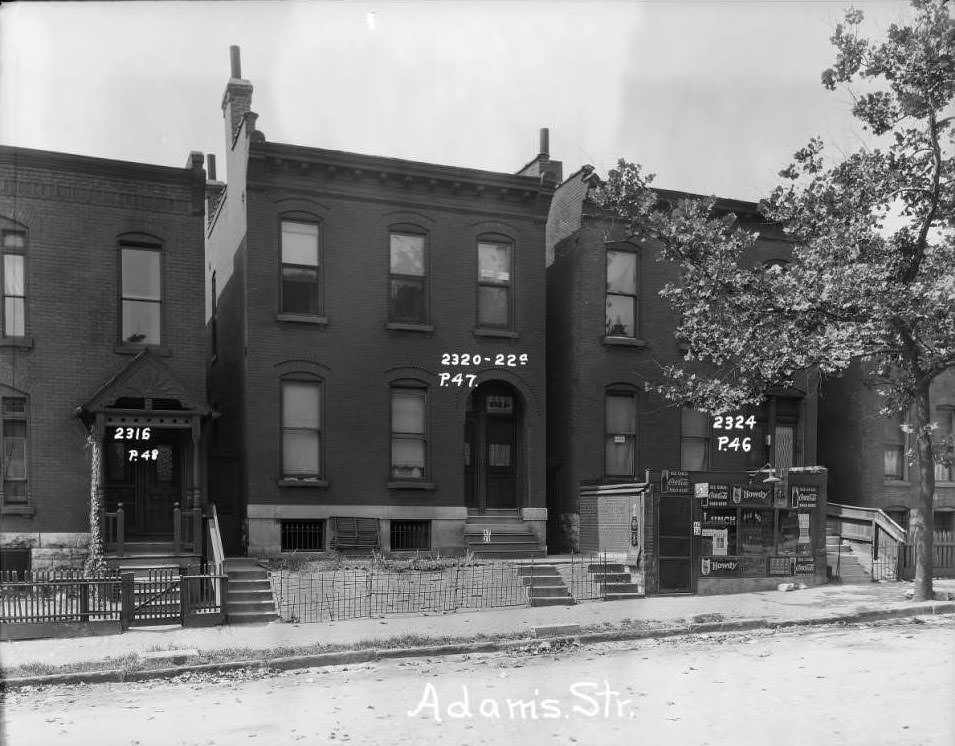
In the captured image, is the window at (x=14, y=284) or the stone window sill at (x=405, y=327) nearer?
the window at (x=14, y=284)

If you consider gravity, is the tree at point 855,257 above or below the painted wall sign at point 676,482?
above

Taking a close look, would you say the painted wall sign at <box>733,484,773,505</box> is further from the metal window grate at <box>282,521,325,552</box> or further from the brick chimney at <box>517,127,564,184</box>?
the brick chimney at <box>517,127,564,184</box>

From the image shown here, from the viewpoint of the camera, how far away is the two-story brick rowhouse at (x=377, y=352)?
65.7 feet

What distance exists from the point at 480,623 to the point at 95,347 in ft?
32.9

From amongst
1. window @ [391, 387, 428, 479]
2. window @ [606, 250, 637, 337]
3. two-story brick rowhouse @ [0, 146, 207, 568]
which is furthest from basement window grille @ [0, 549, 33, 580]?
window @ [606, 250, 637, 337]

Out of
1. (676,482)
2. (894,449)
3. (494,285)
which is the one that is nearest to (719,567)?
(676,482)

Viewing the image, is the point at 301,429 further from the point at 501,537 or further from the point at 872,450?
the point at 872,450

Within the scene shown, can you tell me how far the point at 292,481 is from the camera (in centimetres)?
1992

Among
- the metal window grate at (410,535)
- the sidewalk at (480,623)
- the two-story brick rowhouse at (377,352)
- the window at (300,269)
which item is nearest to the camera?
the sidewalk at (480,623)

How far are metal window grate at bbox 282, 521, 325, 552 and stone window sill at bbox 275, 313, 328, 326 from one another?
4.43 m

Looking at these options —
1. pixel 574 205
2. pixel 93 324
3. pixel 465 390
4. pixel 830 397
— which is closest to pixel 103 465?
pixel 93 324

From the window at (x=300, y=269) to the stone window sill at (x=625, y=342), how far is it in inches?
284

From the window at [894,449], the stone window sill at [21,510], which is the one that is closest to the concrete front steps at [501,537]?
the stone window sill at [21,510]

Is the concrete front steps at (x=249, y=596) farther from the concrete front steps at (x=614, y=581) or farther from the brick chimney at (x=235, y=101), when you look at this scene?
the brick chimney at (x=235, y=101)
